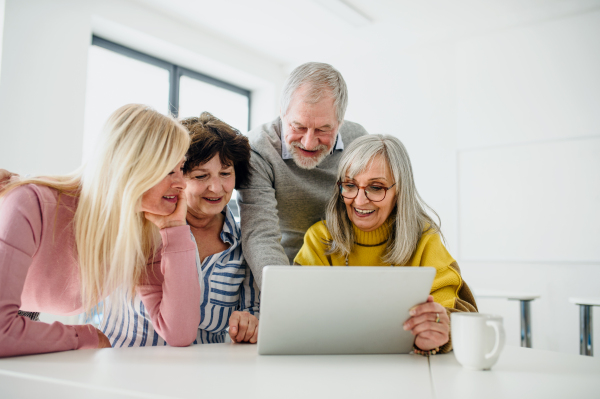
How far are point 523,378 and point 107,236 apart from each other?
101cm

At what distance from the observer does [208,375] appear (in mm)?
858

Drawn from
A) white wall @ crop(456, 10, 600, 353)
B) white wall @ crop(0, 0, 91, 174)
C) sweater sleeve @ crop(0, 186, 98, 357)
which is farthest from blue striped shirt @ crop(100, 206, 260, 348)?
white wall @ crop(456, 10, 600, 353)

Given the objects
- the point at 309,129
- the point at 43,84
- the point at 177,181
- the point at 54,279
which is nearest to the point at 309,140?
the point at 309,129

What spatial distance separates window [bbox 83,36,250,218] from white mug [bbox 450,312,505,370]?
3.01m

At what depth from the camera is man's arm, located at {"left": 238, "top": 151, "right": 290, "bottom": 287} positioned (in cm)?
159

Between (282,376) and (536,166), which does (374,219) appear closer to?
(282,376)

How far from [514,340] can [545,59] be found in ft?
8.58

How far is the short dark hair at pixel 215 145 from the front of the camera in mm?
1616

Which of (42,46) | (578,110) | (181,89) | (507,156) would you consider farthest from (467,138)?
(42,46)

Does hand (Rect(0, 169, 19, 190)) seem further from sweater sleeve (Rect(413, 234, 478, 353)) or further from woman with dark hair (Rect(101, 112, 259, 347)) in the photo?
sweater sleeve (Rect(413, 234, 478, 353))

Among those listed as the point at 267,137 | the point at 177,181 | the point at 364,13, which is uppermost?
the point at 364,13

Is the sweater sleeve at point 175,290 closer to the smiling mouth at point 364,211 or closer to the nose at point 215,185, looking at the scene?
the nose at point 215,185

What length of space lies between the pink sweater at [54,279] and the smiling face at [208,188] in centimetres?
34

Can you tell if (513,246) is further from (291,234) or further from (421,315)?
(421,315)
